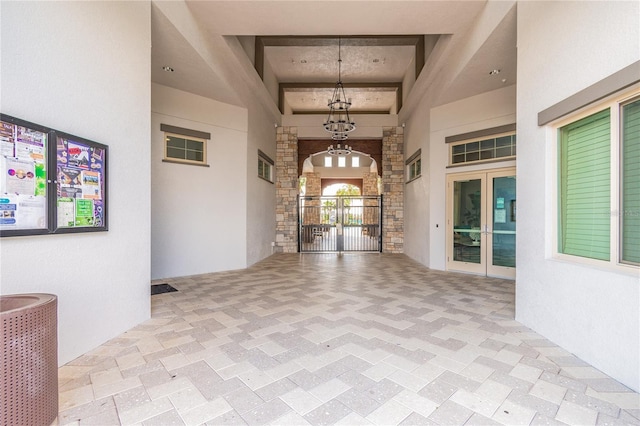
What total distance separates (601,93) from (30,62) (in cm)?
441

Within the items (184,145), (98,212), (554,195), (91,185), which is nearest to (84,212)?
(98,212)

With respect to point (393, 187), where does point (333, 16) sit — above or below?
above

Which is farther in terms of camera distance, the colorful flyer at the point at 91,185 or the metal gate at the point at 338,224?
the metal gate at the point at 338,224

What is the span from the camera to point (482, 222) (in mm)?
6016

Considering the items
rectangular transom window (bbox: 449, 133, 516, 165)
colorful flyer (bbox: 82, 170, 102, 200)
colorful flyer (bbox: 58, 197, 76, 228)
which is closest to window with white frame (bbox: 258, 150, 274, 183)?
rectangular transom window (bbox: 449, 133, 516, 165)

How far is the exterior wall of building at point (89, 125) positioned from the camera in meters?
2.13

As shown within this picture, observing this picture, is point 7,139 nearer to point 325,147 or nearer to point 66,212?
point 66,212

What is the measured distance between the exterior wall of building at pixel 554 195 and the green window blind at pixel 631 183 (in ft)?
0.70

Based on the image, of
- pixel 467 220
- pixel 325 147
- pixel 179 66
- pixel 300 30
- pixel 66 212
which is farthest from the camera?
pixel 325 147

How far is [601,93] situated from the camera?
7.65 ft

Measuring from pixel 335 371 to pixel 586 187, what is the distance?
2.81 meters

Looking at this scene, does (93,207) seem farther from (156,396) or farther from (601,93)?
(601,93)

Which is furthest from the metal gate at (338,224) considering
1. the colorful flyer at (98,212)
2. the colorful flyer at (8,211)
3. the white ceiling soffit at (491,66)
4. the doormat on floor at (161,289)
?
the colorful flyer at (8,211)

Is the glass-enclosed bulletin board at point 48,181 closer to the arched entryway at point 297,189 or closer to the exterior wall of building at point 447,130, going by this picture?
the exterior wall of building at point 447,130
